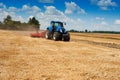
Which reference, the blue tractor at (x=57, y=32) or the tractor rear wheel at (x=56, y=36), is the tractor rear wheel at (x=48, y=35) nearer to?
the blue tractor at (x=57, y=32)

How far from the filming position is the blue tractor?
2441 centimetres

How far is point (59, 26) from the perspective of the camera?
25156mm

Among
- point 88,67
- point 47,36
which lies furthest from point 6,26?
point 88,67

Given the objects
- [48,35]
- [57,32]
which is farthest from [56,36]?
[48,35]

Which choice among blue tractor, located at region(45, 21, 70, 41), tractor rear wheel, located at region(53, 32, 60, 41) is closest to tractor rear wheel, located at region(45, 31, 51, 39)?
blue tractor, located at region(45, 21, 70, 41)

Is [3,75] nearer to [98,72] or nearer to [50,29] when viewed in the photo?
[98,72]

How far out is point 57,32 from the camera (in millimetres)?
24625

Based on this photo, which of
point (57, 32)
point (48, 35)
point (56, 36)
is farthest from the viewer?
point (48, 35)

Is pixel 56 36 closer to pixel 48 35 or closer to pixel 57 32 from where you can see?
pixel 57 32

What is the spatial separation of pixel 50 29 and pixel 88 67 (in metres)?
17.0

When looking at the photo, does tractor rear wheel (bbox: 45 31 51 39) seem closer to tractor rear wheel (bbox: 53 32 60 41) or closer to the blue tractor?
the blue tractor

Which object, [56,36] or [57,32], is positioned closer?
[56,36]

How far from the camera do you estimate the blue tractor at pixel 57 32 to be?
80.1 feet

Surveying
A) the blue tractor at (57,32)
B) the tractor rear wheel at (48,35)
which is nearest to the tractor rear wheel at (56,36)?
the blue tractor at (57,32)
